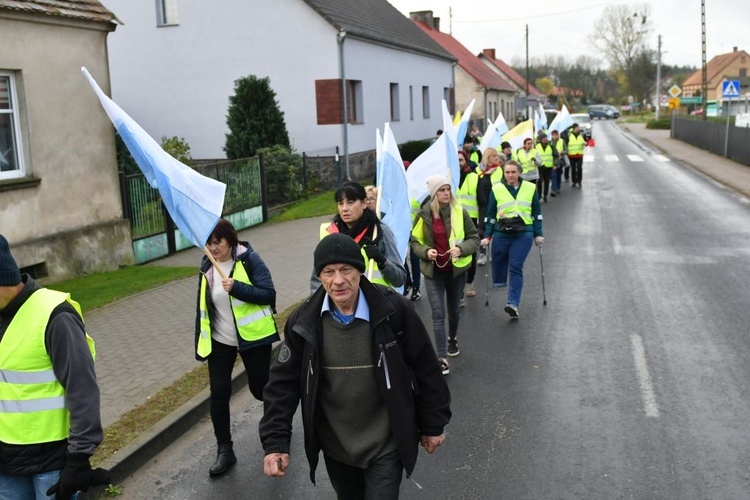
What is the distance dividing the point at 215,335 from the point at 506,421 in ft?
7.90

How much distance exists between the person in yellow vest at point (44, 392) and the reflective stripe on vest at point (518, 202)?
20.8 ft

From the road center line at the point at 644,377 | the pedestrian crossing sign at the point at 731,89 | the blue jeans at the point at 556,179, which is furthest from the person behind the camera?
the pedestrian crossing sign at the point at 731,89

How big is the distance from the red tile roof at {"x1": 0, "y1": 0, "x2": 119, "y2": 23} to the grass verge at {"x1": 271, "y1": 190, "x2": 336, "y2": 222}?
6.92m

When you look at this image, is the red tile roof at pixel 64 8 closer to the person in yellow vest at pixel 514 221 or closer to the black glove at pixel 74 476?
the person in yellow vest at pixel 514 221

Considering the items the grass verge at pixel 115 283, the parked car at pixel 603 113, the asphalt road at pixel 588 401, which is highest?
the parked car at pixel 603 113

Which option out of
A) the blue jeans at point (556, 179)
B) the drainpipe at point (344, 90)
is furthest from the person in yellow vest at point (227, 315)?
the drainpipe at point (344, 90)

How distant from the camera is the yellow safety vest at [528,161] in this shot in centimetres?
1702

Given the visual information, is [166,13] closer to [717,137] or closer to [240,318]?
[240,318]

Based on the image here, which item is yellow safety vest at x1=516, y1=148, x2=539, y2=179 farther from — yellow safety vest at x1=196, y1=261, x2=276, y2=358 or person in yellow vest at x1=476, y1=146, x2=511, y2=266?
yellow safety vest at x1=196, y1=261, x2=276, y2=358

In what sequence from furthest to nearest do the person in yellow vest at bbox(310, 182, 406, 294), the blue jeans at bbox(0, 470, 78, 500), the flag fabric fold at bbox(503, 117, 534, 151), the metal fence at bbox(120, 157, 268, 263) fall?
the flag fabric fold at bbox(503, 117, 534, 151) → the metal fence at bbox(120, 157, 268, 263) → the person in yellow vest at bbox(310, 182, 406, 294) → the blue jeans at bbox(0, 470, 78, 500)

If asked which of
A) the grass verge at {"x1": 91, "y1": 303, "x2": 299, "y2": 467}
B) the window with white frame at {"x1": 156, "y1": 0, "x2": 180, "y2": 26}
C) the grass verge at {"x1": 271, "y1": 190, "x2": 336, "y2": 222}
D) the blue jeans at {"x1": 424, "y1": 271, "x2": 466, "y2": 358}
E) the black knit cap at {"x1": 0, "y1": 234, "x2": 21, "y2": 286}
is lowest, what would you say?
the grass verge at {"x1": 91, "y1": 303, "x2": 299, "y2": 467}

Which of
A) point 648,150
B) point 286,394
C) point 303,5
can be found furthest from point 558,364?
point 648,150

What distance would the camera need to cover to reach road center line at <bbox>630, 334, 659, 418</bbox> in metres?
6.23

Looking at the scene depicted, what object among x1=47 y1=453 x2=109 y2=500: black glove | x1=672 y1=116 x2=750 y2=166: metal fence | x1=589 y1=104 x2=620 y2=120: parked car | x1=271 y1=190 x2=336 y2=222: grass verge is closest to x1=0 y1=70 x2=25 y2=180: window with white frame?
x1=271 y1=190 x2=336 y2=222: grass verge
